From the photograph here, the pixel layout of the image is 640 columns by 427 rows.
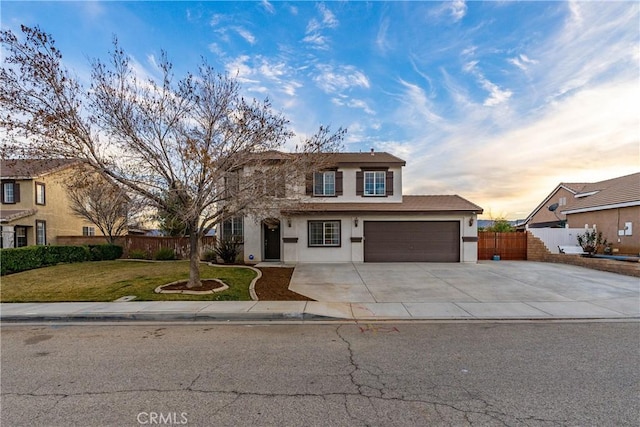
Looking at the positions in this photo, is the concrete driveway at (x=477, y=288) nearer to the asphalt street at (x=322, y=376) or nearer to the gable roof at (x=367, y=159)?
the asphalt street at (x=322, y=376)

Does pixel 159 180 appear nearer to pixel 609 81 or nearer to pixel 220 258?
pixel 220 258

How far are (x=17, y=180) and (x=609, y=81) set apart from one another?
3410 centimetres

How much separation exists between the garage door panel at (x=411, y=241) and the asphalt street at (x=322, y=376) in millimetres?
10329

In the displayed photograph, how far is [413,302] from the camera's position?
868 cm

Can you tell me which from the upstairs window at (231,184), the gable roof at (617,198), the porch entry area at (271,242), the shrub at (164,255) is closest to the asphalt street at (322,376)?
the upstairs window at (231,184)

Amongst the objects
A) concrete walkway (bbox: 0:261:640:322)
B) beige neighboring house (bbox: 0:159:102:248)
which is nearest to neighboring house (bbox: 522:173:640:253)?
concrete walkway (bbox: 0:261:640:322)

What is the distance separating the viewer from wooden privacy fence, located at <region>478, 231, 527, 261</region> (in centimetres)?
1841

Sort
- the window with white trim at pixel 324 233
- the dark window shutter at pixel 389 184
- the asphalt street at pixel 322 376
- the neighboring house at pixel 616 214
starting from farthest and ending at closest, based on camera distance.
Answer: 1. the dark window shutter at pixel 389 184
2. the window with white trim at pixel 324 233
3. the neighboring house at pixel 616 214
4. the asphalt street at pixel 322 376

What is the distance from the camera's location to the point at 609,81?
1229 cm

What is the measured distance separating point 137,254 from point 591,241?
2612 cm

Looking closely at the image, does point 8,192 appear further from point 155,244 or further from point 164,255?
point 164,255

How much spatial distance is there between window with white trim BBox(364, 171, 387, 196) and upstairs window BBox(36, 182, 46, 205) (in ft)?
76.8

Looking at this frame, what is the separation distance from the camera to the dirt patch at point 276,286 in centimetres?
902

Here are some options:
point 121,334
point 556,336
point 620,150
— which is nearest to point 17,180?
point 121,334
